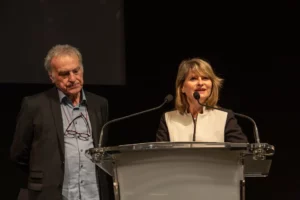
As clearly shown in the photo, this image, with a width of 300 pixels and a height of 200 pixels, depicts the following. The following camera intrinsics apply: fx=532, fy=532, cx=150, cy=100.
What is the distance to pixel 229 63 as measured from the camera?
384 cm

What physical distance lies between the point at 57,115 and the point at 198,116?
0.68 m

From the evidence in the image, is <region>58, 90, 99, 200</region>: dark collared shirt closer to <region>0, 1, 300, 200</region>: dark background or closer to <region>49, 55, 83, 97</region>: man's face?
<region>49, 55, 83, 97</region>: man's face

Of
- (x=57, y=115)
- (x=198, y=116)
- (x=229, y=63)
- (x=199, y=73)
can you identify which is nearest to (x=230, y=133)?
(x=198, y=116)

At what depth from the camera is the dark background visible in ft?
12.5

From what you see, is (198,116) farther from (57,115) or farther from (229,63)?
(229,63)

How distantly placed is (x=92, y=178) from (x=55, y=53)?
2.14 ft

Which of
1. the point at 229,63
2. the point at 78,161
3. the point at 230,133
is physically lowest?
the point at 78,161

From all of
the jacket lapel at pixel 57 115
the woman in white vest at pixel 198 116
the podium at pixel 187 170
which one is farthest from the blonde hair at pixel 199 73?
the podium at pixel 187 170

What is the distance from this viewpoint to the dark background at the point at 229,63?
380 cm

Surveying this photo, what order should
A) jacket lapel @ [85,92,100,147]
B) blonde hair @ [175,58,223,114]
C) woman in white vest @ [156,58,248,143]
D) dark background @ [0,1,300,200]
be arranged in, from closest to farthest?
1. woman in white vest @ [156,58,248,143]
2. blonde hair @ [175,58,223,114]
3. jacket lapel @ [85,92,100,147]
4. dark background @ [0,1,300,200]

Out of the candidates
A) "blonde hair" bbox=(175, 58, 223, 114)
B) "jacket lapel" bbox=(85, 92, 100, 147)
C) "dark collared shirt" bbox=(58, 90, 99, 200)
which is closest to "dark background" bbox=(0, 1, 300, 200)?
"jacket lapel" bbox=(85, 92, 100, 147)

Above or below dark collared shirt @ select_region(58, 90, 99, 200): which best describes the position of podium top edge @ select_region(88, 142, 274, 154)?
above

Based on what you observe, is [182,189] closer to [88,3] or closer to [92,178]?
[92,178]

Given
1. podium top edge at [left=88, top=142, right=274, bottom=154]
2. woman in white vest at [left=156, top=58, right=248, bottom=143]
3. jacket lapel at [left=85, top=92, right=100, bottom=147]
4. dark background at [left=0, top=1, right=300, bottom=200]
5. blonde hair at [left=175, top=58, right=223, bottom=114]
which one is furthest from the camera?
dark background at [left=0, top=1, right=300, bottom=200]
